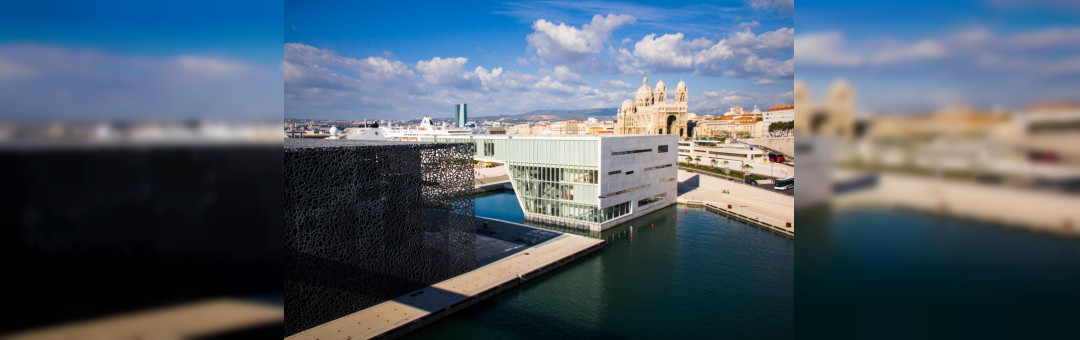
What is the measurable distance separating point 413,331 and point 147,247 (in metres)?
12.9

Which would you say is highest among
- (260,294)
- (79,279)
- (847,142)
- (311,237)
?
(847,142)

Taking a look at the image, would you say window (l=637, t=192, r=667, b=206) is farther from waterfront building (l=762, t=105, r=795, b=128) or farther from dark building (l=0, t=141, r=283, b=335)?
waterfront building (l=762, t=105, r=795, b=128)

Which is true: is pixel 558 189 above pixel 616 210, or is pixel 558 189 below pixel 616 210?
above

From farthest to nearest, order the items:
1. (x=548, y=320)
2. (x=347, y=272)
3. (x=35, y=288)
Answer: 1. (x=548, y=320)
2. (x=347, y=272)
3. (x=35, y=288)

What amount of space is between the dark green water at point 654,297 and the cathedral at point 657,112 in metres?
62.4

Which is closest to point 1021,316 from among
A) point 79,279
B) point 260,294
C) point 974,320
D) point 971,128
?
point 974,320

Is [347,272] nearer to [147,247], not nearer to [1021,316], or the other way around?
[147,247]

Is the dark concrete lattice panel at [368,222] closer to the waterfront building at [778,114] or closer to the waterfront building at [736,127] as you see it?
the waterfront building at [778,114]

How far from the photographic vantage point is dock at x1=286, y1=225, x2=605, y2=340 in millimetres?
14016

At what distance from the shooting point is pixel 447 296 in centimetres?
1658

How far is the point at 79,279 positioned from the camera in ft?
8.34

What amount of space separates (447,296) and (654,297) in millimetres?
7492

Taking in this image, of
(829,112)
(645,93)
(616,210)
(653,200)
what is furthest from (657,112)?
(829,112)

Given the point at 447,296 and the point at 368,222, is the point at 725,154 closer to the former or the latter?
the point at 447,296
